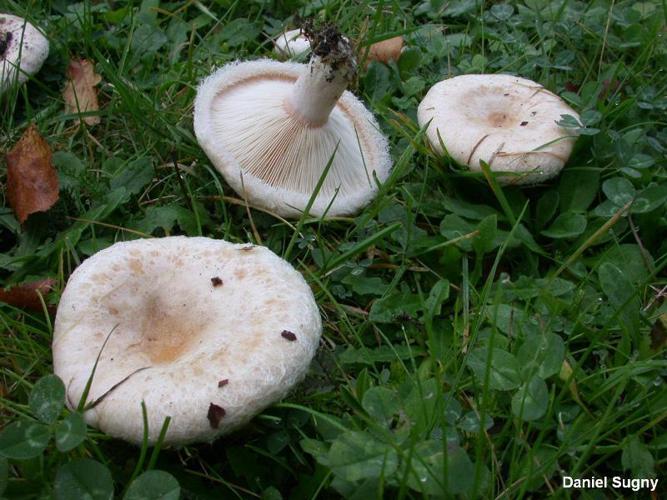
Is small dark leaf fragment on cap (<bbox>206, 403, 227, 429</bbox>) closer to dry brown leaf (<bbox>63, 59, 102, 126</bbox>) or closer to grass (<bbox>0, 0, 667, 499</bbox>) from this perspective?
grass (<bbox>0, 0, 667, 499</bbox>)

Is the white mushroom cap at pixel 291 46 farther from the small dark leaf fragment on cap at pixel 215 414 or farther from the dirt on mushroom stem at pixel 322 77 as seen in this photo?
the small dark leaf fragment on cap at pixel 215 414

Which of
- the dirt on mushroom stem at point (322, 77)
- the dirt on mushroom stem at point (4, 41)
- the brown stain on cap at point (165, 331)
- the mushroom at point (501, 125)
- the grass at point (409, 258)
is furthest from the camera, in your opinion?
the dirt on mushroom stem at point (4, 41)

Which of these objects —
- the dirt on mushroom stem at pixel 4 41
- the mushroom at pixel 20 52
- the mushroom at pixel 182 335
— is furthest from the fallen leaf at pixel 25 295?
the dirt on mushroom stem at pixel 4 41

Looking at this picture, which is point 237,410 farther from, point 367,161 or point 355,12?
point 355,12

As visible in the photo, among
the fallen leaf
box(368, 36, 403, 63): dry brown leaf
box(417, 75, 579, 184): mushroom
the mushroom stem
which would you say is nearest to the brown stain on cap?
the fallen leaf

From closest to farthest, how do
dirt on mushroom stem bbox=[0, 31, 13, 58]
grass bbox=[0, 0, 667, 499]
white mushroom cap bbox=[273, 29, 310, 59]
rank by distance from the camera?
grass bbox=[0, 0, 667, 499]
dirt on mushroom stem bbox=[0, 31, 13, 58]
white mushroom cap bbox=[273, 29, 310, 59]
